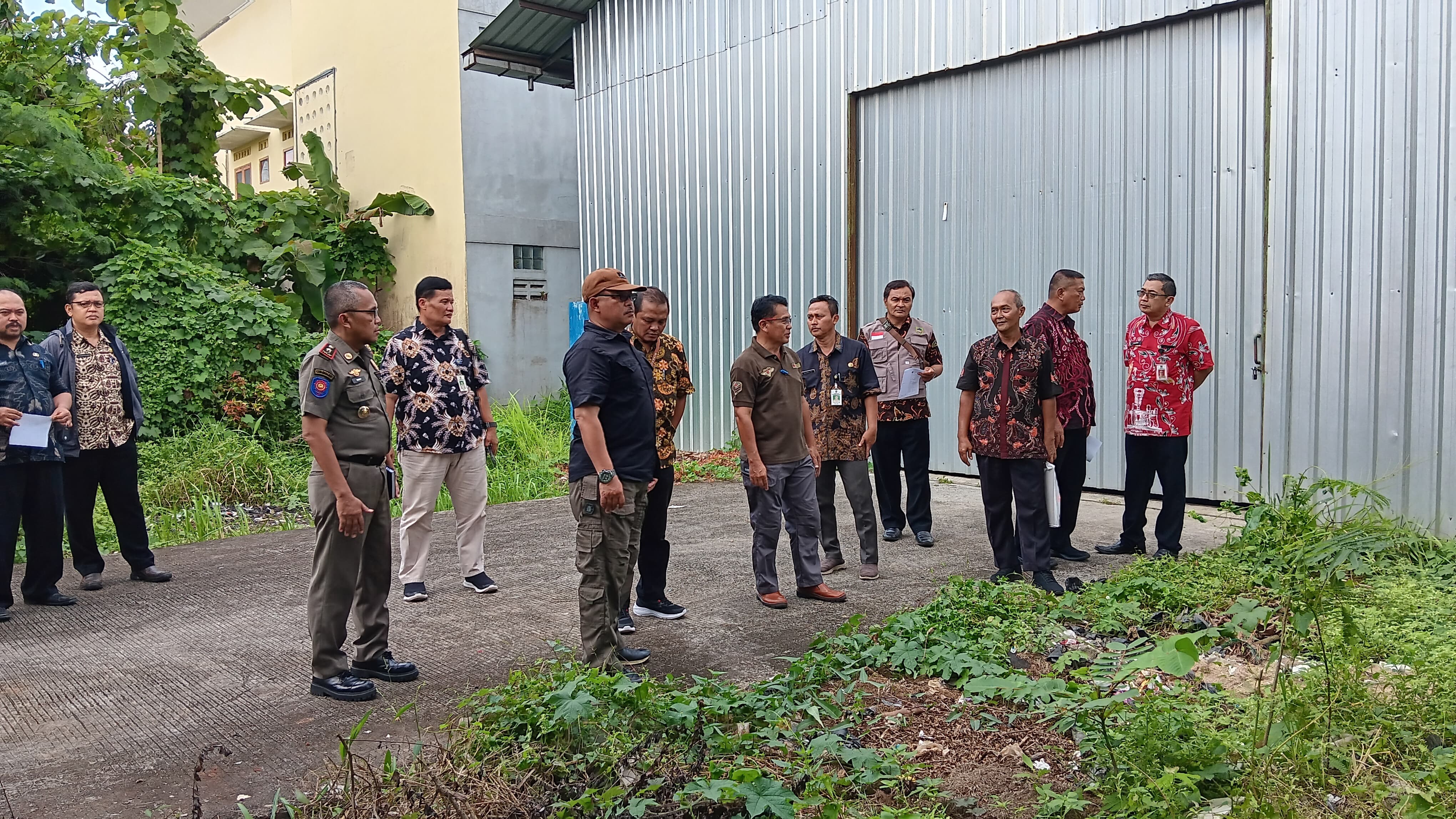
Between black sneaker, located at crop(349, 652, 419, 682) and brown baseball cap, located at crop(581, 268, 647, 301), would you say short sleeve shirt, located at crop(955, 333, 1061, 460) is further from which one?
black sneaker, located at crop(349, 652, 419, 682)

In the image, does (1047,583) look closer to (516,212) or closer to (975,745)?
(975,745)

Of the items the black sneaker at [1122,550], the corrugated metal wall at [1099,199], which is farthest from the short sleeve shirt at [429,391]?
the corrugated metal wall at [1099,199]

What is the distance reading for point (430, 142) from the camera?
1542 centimetres

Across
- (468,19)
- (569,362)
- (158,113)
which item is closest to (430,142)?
(468,19)

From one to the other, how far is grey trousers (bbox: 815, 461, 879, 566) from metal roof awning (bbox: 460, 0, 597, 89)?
27.8 ft

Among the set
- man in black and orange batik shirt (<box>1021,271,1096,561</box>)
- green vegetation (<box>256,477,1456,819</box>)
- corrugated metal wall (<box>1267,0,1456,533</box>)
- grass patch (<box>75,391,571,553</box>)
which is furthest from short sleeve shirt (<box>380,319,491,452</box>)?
corrugated metal wall (<box>1267,0,1456,533</box>)

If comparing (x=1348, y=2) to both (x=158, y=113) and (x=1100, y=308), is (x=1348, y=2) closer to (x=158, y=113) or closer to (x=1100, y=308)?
(x=1100, y=308)

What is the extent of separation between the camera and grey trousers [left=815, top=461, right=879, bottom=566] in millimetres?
6543

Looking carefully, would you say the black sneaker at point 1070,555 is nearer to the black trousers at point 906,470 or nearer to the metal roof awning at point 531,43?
the black trousers at point 906,470

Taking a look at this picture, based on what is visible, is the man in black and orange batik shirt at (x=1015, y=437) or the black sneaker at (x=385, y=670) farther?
the man in black and orange batik shirt at (x=1015, y=437)

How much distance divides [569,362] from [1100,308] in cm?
560

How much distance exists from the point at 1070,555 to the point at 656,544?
111 inches

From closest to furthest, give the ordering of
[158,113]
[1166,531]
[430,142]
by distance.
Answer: [1166,531]
[158,113]
[430,142]

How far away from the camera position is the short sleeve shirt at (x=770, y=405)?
5.84 metres
